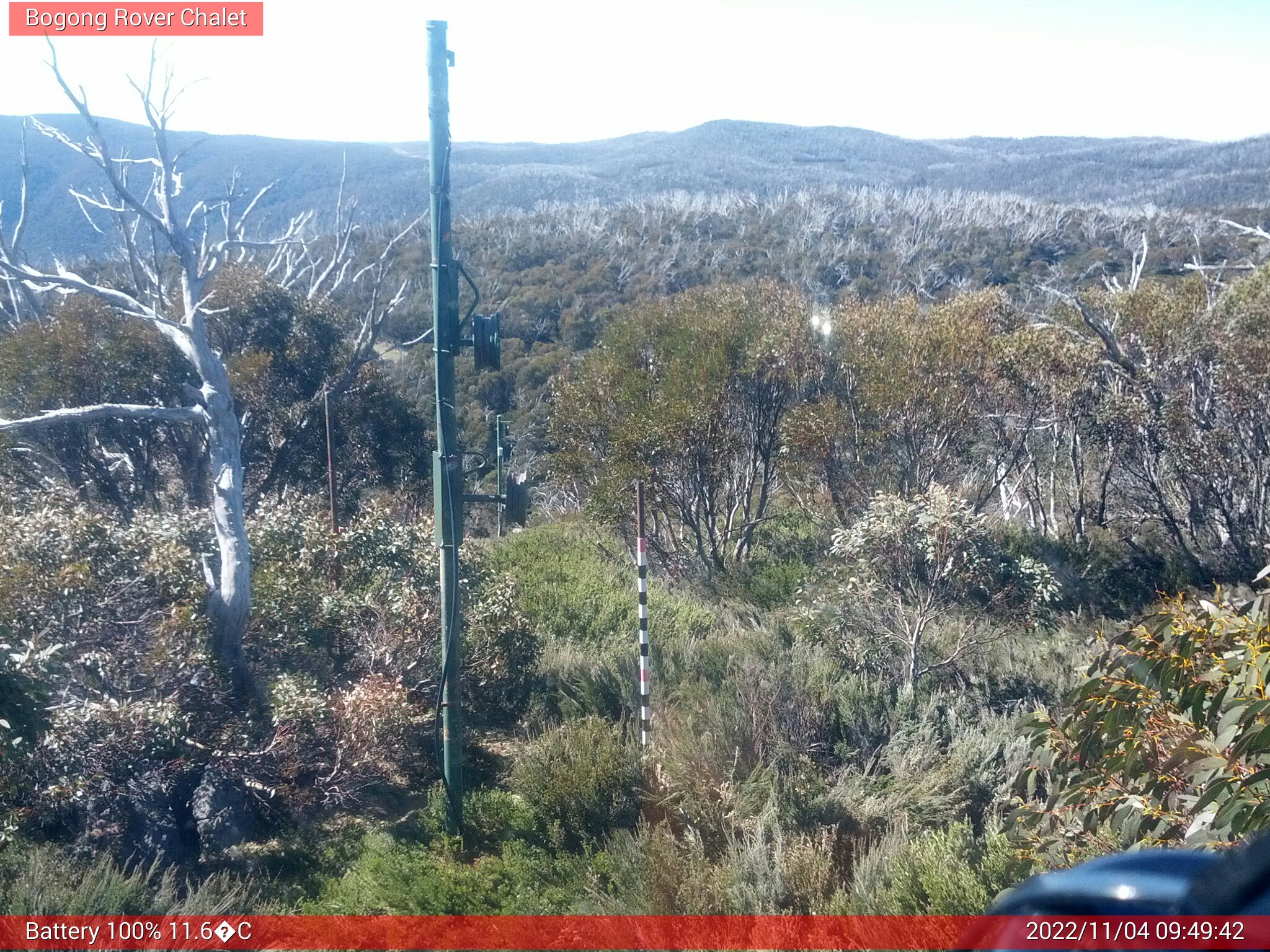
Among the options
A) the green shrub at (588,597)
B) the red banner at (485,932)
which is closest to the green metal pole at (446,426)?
the red banner at (485,932)

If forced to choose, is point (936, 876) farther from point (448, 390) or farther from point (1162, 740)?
point (448, 390)

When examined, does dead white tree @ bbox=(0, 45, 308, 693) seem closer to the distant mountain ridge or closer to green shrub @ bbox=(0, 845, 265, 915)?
green shrub @ bbox=(0, 845, 265, 915)

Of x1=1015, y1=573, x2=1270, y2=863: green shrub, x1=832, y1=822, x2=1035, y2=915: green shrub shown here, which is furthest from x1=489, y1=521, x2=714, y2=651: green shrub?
x1=1015, y1=573, x2=1270, y2=863: green shrub

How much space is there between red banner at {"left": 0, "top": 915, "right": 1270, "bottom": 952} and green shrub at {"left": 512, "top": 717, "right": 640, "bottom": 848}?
0.85 metres

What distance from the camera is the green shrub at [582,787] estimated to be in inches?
191

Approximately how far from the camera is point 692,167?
67.4 m

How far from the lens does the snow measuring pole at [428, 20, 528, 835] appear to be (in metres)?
4.68

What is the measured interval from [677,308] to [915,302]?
10.1 feet

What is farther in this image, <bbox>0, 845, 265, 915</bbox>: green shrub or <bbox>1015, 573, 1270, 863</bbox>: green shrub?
<bbox>0, 845, 265, 915</bbox>: green shrub

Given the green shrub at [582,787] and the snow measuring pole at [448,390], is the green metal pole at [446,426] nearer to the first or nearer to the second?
the snow measuring pole at [448,390]

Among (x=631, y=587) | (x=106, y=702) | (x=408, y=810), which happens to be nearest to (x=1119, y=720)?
(x=408, y=810)

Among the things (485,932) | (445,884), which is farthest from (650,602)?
(485,932)

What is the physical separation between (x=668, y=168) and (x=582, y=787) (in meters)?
67.4

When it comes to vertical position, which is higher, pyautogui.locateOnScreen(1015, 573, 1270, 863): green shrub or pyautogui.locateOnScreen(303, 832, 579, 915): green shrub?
pyautogui.locateOnScreen(1015, 573, 1270, 863): green shrub
